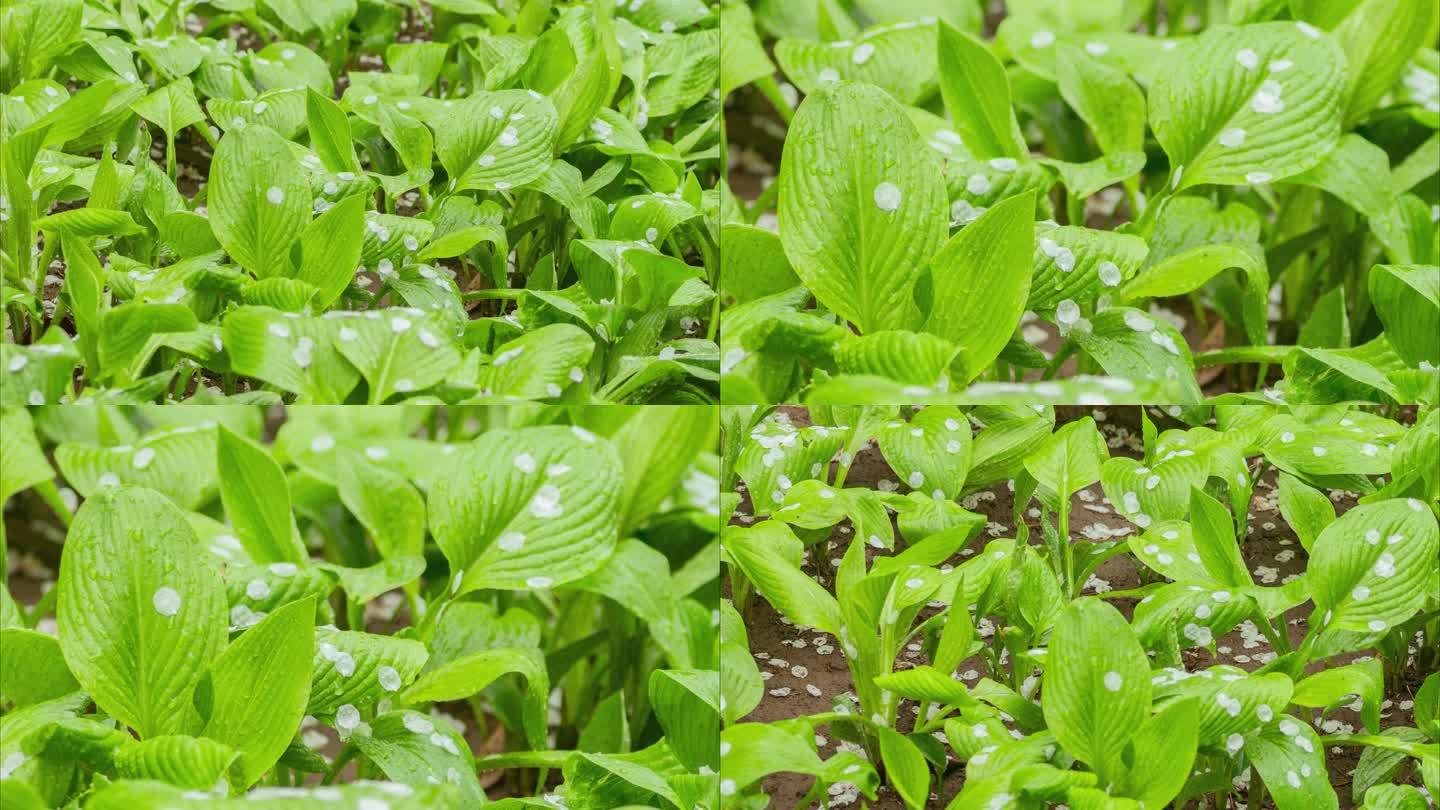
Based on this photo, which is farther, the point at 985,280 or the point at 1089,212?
the point at 1089,212

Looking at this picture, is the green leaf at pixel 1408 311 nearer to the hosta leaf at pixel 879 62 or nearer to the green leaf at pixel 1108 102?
the green leaf at pixel 1108 102

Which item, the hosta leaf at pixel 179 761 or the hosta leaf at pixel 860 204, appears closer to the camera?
the hosta leaf at pixel 179 761

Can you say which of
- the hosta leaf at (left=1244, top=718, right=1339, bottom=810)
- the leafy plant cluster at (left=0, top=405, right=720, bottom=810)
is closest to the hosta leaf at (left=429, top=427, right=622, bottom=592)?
the leafy plant cluster at (left=0, top=405, right=720, bottom=810)

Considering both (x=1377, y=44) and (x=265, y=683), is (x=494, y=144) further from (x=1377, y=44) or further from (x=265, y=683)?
(x=1377, y=44)

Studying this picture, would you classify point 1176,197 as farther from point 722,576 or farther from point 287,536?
point 287,536

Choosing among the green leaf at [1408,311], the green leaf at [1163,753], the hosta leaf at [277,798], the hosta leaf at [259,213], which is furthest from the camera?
the green leaf at [1408,311]

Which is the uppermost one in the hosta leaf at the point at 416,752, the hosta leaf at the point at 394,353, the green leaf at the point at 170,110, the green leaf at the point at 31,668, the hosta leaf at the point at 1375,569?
the green leaf at the point at 170,110

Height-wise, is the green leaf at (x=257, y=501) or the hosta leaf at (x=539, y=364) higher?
the hosta leaf at (x=539, y=364)

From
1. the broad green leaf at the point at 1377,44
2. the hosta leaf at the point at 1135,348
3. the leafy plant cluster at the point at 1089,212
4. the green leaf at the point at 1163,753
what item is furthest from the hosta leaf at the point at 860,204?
the broad green leaf at the point at 1377,44

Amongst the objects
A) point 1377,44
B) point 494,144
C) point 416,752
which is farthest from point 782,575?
point 1377,44
